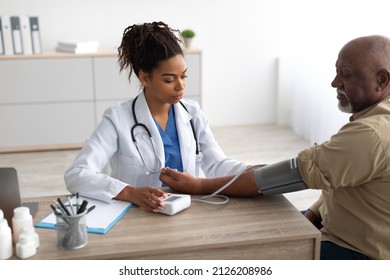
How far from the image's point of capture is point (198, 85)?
490 centimetres

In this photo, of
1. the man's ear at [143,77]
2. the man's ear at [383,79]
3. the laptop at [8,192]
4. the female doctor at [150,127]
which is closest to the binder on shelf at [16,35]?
the female doctor at [150,127]

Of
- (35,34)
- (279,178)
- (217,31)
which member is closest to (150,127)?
(279,178)

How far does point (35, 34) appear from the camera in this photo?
183 inches

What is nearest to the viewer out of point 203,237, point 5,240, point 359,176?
point 5,240

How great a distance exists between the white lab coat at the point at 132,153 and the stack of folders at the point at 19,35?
2764mm

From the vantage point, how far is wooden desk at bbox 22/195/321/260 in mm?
1515

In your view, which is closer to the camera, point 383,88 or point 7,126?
point 383,88

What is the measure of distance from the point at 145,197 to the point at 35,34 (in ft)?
10.8

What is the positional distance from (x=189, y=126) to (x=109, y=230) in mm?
750

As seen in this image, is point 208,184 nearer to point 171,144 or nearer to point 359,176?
point 171,144

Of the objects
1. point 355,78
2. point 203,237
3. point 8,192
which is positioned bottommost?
point 203,237

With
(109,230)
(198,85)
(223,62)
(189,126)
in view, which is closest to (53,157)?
(198,85)

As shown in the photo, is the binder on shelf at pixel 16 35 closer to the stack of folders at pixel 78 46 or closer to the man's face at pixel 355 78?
the stack of folders at pixel 78 46
